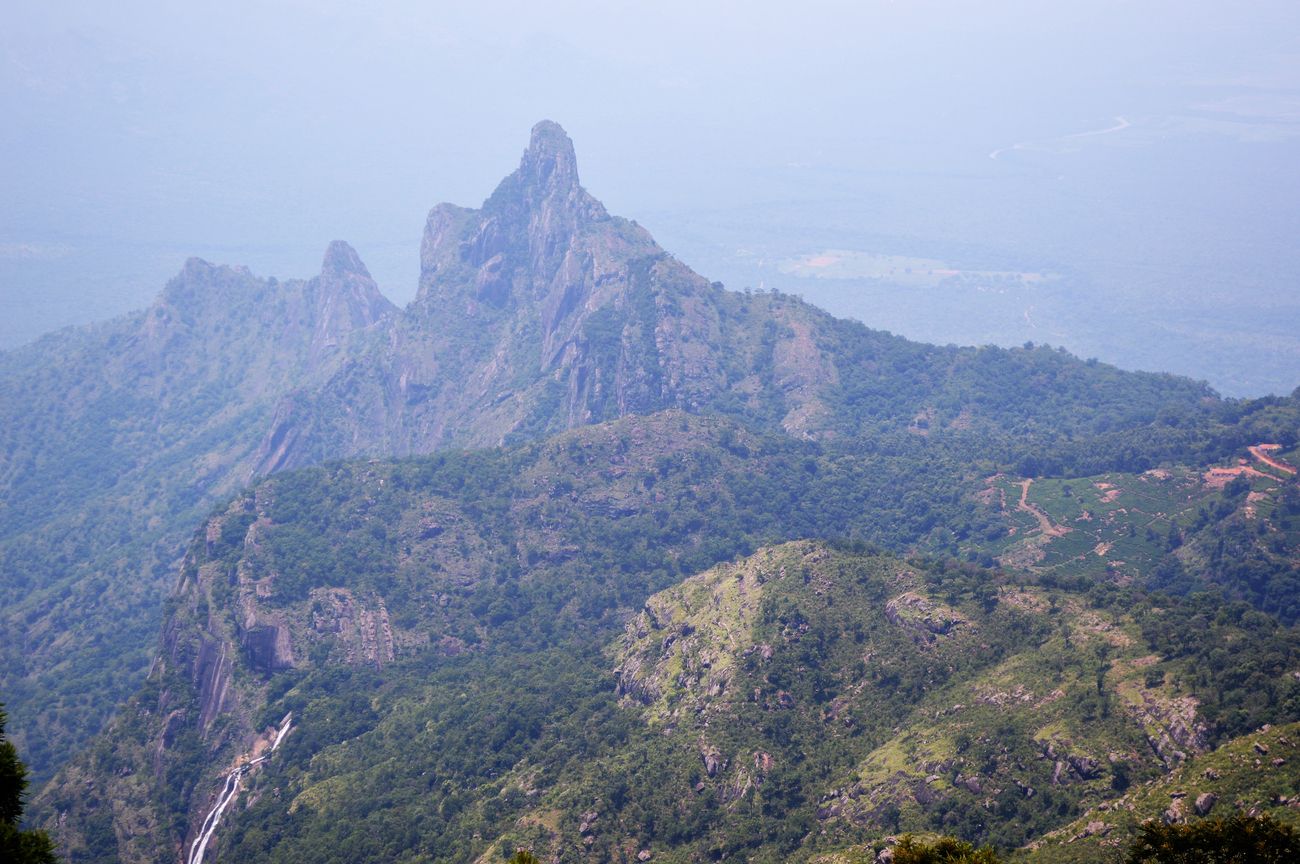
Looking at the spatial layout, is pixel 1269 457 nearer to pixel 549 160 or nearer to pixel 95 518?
pixel 549 160

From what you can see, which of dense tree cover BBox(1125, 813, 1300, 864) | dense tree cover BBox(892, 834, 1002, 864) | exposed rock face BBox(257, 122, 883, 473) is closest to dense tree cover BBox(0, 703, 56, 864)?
dense tree cover BBox(892, 834, 1002, 864)

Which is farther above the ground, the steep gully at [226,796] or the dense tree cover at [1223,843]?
the dense tree cover at [1223,843]

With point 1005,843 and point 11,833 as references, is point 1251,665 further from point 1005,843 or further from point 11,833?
point 11,833

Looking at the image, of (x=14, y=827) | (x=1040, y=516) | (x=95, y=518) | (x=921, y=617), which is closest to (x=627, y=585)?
(x=1040, y=516)

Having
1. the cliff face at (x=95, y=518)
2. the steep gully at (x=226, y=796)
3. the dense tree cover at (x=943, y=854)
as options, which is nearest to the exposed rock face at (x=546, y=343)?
the cliff face at (x=95, y=518)

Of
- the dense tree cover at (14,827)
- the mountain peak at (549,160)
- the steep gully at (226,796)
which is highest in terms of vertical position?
the mountain peak at (549,160)

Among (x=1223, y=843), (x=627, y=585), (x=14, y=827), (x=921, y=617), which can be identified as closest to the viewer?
(x=14, y=827)

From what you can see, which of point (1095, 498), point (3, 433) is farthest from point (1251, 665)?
point (3, 433)

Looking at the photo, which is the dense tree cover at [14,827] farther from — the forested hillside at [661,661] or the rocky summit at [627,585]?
the forested hillside at [661,661]
